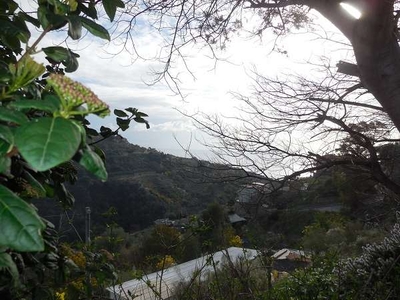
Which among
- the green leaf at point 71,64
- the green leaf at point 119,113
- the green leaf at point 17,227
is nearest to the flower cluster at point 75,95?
the green leaf at point 17,227

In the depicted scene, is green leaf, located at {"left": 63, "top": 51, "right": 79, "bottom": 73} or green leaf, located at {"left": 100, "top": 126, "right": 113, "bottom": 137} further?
green leaf, located at {"left": 100, "top": 126, "right": 113, "bottom": 137}

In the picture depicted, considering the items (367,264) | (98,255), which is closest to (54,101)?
(98,255)

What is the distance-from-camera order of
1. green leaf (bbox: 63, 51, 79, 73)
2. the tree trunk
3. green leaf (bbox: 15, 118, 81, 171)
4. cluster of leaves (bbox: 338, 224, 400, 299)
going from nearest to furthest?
green leaf (bbox: 15, 118, 81, 171), green leaf (bbox: 63, 51, 79, 73), the tree trunk, cluster of leaves (bbox: 338, 224, 400, 299)

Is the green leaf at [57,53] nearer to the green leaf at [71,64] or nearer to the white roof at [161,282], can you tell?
the green leaf at [71,64]

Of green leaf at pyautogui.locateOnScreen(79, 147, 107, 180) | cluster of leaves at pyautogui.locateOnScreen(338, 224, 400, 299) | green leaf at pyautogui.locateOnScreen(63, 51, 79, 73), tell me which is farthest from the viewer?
cluster of leaves at pyautogui.locateOnScreen(338, 224, 400, 299)

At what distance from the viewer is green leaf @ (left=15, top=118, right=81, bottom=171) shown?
367mm

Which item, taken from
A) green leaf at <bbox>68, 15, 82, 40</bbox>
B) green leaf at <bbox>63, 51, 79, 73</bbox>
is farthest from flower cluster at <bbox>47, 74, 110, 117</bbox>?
green leaf at <bbox>63, 51, 79, 73</bbox>

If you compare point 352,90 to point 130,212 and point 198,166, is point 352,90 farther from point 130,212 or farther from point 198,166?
point 130,212

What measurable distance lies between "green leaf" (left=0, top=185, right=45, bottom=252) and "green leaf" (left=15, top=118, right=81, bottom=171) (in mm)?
88

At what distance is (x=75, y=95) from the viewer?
44cm

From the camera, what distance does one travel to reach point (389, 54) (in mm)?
2551

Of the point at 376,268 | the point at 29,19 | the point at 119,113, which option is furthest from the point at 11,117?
the point at 376,268

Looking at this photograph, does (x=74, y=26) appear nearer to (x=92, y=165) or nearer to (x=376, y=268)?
(x=92, y=165)

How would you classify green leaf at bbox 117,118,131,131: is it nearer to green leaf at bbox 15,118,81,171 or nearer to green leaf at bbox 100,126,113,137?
green leaf at bbox 100,126,113,137
